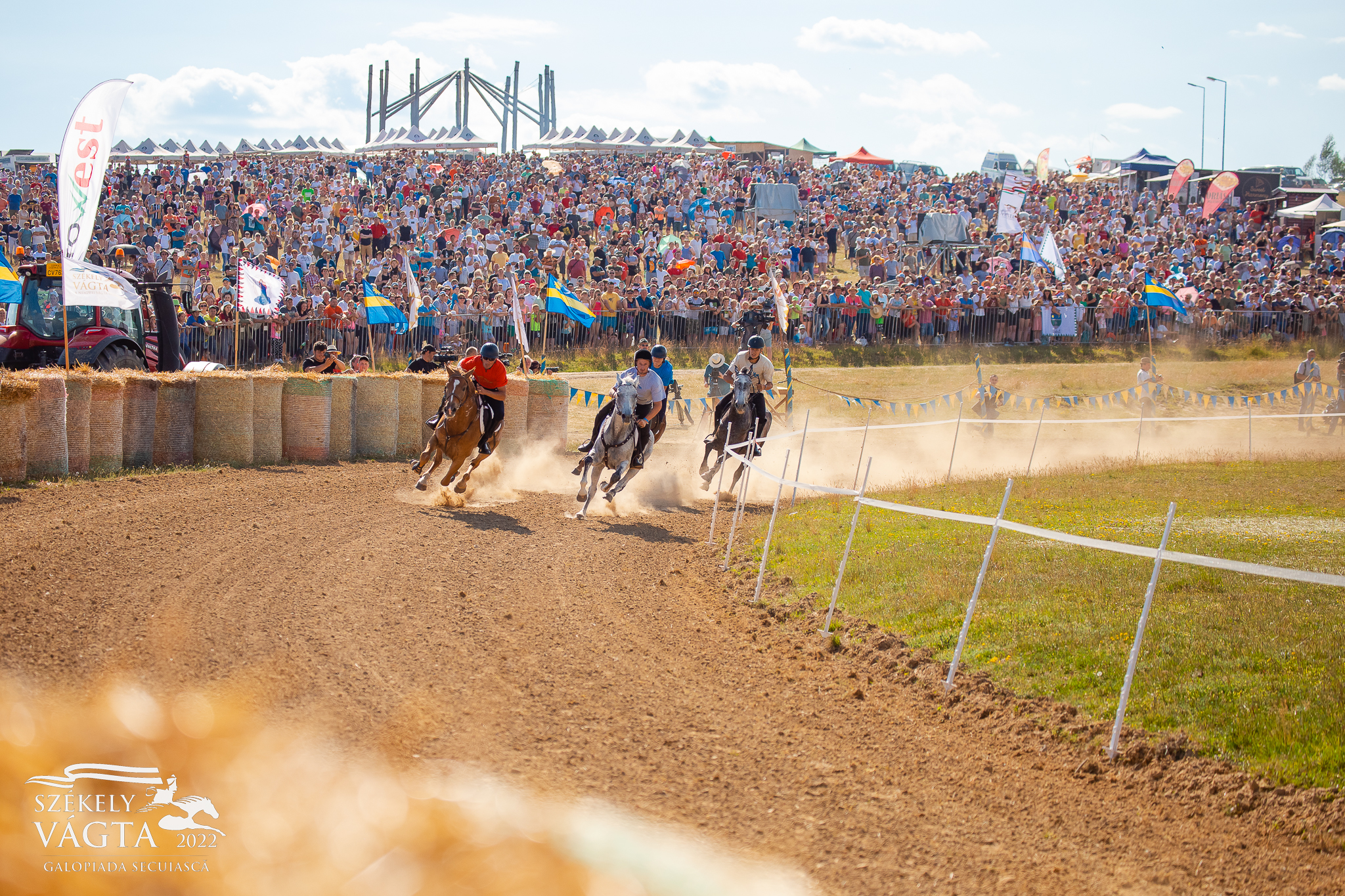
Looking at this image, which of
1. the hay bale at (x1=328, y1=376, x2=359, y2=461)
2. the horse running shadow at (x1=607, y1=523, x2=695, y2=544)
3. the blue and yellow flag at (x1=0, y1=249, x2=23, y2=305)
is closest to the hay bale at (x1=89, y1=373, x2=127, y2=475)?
the blue and yellow flag at (x1=0, y1=249, x2=23, y2=305)

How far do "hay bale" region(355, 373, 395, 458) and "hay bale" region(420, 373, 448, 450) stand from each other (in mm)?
611

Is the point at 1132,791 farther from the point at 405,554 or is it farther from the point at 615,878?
the point at 405,554

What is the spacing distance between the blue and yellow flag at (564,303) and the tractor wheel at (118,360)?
8596 millimetres

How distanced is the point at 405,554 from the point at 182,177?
31225 mm

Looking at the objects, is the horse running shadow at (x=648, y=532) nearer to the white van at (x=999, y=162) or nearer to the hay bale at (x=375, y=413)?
the hay bale at (x=375, y=413)

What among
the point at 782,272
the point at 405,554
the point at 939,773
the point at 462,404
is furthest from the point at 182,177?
the point at 939,773

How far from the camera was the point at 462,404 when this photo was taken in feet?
49.7

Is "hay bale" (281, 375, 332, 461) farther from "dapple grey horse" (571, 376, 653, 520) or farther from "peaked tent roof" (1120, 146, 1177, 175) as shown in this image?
"peaked tent roof" (1120, 146, 1177, 175)

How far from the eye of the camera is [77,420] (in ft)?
47.5

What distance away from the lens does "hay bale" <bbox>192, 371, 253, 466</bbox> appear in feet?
54.4

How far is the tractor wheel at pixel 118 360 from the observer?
16989 millimetres

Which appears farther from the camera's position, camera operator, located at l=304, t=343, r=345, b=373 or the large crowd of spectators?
the large crowd of spectators

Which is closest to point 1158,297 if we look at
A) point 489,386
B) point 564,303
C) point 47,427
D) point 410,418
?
point 564,303

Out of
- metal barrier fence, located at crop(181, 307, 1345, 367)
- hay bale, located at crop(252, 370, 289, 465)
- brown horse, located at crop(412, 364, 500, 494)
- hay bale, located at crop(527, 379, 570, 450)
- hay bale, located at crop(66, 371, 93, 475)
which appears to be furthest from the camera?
metal barrier fence, located at crop(181, 307, 1345, 367)
